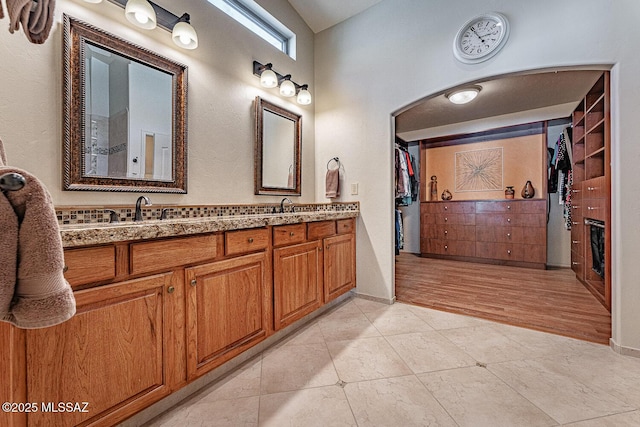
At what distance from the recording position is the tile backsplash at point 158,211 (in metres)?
1.37

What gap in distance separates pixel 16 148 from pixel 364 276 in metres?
2.59

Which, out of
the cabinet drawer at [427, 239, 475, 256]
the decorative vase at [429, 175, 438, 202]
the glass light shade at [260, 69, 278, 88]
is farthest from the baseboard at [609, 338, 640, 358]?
the decorative vase at [429, 175, 438, 202]

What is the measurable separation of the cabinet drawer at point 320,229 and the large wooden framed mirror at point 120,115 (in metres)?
0.95

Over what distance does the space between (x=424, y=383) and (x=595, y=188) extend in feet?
8.33

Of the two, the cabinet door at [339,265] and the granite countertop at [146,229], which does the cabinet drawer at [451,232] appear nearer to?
the cabinet door at [339,265]

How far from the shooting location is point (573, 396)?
1353 millimetres

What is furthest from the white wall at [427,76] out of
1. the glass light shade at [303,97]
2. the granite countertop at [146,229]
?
the granite countertop at [146,229]

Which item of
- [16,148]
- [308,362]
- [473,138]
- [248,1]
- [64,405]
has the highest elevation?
[248,1]

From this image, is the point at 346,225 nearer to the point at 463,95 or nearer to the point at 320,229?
the point at 320,229

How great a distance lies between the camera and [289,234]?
6.32ft

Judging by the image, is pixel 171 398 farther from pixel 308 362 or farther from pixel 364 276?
pixel 364 276

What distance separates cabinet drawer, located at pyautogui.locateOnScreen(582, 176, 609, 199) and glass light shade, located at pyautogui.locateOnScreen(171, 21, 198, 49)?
10.9ft

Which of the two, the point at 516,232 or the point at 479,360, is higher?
the point at 516,232

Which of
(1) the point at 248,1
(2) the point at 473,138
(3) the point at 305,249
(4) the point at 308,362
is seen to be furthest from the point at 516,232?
(1) the point at 248,1
